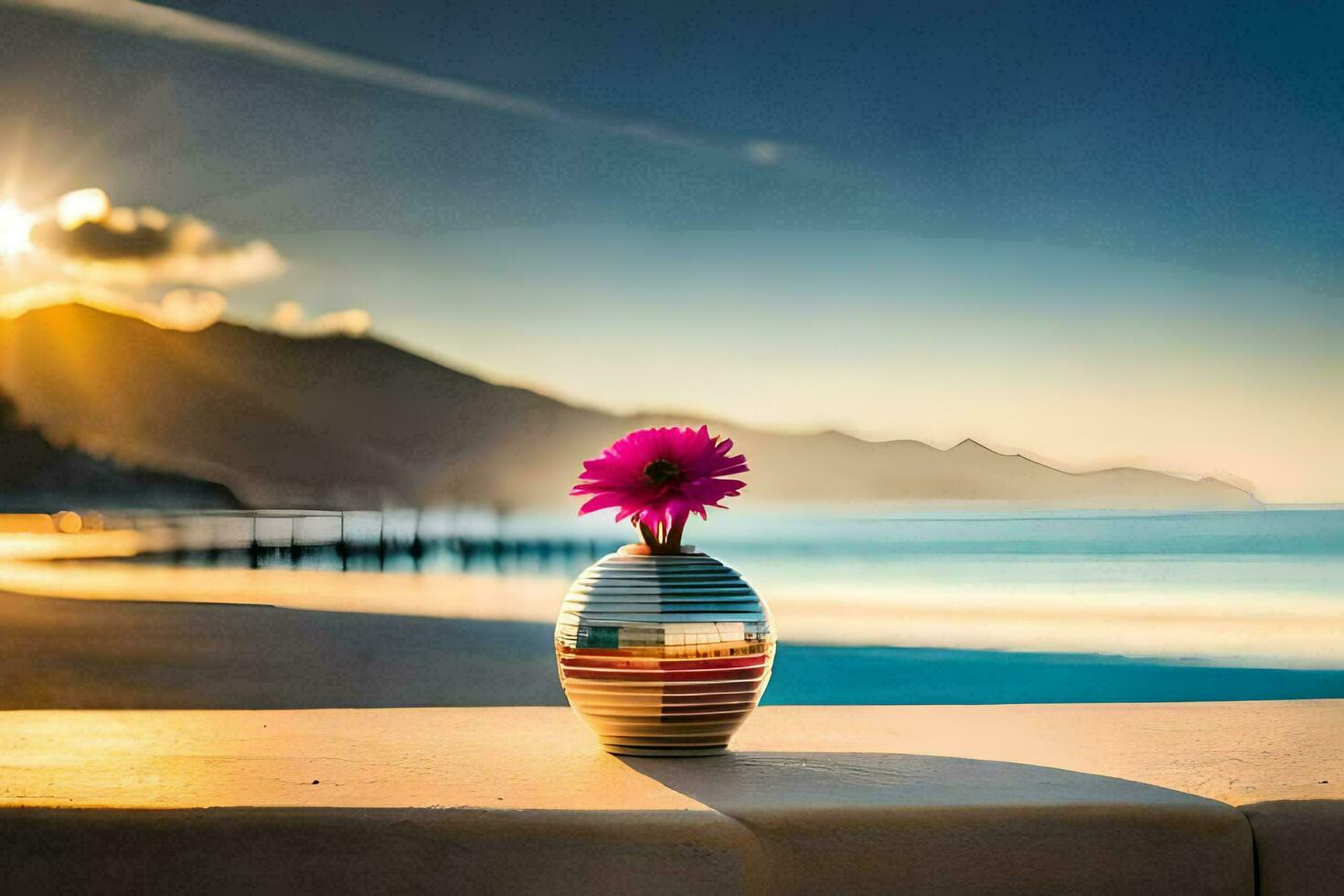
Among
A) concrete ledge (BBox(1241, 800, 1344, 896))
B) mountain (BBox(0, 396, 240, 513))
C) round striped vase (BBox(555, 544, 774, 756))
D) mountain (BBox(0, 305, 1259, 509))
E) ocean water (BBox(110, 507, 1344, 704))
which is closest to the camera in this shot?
concrete ledge (BBox(1241, 800, 1344, 896))

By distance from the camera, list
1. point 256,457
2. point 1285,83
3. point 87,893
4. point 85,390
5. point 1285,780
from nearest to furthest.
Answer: point 87,893 → point 1285,780 → point 1285,83 → point 256,457 → point 85,390

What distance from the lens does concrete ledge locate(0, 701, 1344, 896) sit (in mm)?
1529

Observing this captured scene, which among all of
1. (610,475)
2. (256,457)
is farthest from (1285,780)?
(256,457)

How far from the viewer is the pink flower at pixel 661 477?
1.91 metres

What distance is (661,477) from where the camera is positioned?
1.92 metres

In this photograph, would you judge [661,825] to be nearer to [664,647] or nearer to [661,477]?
[664,647]

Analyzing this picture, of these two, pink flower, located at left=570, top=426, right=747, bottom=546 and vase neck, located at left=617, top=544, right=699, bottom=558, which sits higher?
pink flower, located at left=570, top=426, right=747, bottom=546

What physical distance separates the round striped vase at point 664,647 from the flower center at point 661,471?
4.1 inches

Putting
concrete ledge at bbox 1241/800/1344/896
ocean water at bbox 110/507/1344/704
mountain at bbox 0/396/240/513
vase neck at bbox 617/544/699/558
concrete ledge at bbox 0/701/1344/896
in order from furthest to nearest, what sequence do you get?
mountain at bbox 0/396/240/513
ocean water at bbox 110/507/1344/704
vase neck at bbox 617/544/699/558
concrete ledge at bbox 1241/800/1344/896
concrete ledge at bbox 0/701/1344/896

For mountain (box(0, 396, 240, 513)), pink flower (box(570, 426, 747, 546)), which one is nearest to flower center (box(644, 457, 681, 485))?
pink flower (box(570, 426, 747, 546))

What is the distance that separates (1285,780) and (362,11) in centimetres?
1081

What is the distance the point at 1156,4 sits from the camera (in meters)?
10.9

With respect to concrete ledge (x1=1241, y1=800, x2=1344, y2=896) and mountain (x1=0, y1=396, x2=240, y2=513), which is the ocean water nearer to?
concrete ledge (x1=1241, y1=800, x2=1344, y2=896)

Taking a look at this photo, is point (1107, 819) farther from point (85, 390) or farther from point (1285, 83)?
point (85, 390)
